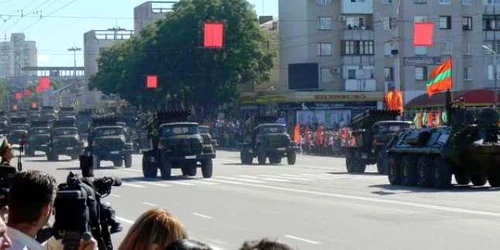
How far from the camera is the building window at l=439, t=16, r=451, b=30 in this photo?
89812mm

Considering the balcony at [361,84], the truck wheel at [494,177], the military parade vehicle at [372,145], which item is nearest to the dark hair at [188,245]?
the truck wheel at [494,177]

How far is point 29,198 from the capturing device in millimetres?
6766

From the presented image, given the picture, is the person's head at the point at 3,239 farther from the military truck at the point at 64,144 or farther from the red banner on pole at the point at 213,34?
the red banner on pole at the point at 213,34

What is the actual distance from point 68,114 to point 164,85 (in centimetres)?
1105

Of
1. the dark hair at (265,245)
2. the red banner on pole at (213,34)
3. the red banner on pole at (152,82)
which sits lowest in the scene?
the dark hair at (265,245)

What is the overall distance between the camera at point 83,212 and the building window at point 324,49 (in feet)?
284

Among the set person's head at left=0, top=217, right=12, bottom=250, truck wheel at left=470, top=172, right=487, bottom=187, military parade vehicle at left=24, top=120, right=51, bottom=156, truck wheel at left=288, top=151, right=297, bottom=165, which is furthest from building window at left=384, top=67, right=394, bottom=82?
person's head at left=0, top=217, right=12, bottom=250

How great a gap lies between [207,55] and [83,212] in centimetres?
8398

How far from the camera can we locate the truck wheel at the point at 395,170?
36.1 meters

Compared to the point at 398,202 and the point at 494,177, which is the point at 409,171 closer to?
the point at 494,177

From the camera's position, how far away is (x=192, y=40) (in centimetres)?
9231

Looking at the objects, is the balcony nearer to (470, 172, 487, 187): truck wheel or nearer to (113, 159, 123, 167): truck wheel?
(113, 159, 123, 167): truck wheel

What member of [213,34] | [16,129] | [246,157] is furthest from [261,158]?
[16,129]

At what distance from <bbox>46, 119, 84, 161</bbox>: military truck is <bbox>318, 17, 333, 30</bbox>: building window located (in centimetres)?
3197
